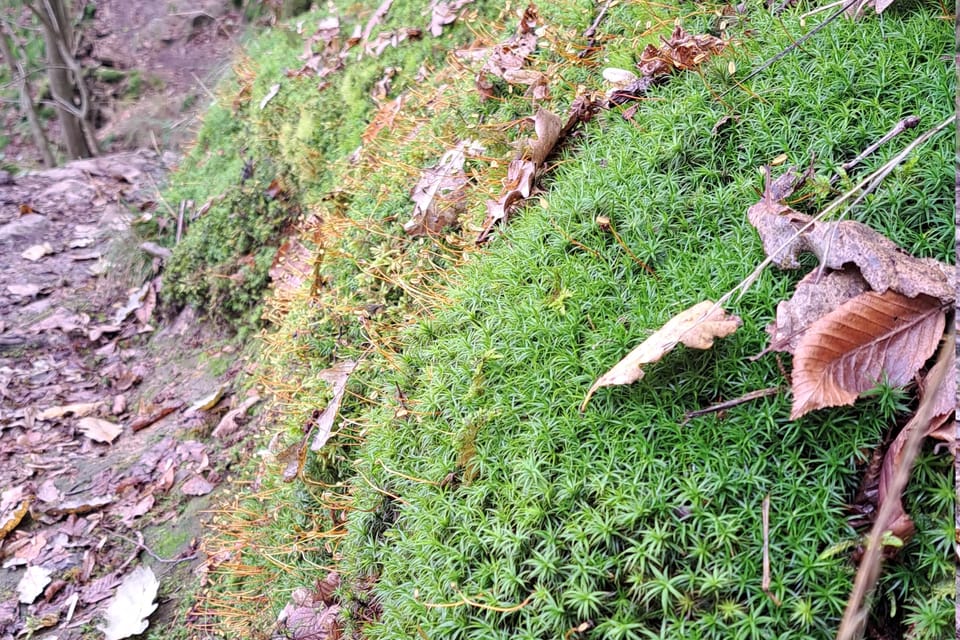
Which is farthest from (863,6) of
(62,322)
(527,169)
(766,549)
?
(62,322)

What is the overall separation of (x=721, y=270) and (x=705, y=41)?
1.25 meters

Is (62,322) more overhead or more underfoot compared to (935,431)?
more overhead

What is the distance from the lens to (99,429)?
490 centimetres

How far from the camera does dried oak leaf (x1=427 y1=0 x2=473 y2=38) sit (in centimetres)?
522

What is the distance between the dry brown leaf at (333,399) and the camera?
3125 millimetres

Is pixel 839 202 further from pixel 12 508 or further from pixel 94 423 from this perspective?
pixel 94 423

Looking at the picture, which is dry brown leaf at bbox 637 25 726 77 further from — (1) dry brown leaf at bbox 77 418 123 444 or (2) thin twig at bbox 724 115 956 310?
(1) dry brown leaf at bbox 77 418 123 444

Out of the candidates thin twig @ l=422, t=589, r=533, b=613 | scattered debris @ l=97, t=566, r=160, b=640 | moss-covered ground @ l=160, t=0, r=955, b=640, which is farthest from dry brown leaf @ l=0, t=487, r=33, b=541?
thin twig @ l=422, t=589, r=533, b=613

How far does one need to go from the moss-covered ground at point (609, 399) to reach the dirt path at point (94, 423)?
0.77 metres

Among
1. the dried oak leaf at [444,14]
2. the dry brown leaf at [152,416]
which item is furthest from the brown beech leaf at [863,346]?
the dry brown leaf at [152,416]

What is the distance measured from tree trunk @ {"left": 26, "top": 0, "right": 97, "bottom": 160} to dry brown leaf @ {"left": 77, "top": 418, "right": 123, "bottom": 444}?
606 centimetres

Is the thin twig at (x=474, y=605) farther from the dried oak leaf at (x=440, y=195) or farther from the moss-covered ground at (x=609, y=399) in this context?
the dried oak leaf at (x=440, y=195)

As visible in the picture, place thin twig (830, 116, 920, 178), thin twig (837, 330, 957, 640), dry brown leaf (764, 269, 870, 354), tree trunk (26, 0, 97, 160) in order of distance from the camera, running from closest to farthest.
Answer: thin twig (837, 330, 957, 640) < dry brown leaf (764, 269, 870, 354) < thin twig (830, 116, 920, 178) < tree trunk (26, 0, 97, 160)

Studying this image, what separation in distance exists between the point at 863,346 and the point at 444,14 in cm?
442
